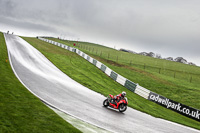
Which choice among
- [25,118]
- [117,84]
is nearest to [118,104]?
[25,118]

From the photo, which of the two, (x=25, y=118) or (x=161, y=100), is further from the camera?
(x=161, y=100)

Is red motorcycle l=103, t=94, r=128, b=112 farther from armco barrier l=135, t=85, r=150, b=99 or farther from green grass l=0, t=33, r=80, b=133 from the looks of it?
armco barrier l=135, t=85, r=150, b=99

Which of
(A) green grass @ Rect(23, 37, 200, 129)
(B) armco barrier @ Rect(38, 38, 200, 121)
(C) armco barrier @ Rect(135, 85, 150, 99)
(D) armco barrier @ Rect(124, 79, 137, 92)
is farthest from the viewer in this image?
(D) armco barrier @ Rect(124, 79, 137, 92)

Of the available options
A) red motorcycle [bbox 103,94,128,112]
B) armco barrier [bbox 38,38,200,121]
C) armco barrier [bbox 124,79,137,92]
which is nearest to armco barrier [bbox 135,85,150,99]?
armco barrier [bbox 38,38,200,121]

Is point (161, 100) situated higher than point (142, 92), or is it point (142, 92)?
point (142, 92)

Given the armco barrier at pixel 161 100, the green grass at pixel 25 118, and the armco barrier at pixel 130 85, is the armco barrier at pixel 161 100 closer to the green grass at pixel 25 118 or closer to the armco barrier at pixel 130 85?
the armco barrier at pixel 130 85

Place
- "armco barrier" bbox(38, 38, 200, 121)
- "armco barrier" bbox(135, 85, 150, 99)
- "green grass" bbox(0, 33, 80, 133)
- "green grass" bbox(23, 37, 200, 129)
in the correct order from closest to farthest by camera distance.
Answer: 1. "green grass" bbox(0, 33, 80, 133)
2. "green grass" bbox(23, 37, 200, 129)
3. "armco barrier" bbox(38, 38, 200, 121)
4. "armco barrier" bbox(135, 85, 150, 99)

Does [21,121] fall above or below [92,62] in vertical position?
below

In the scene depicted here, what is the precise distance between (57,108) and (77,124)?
2023 millimetres

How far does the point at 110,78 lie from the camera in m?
28.3

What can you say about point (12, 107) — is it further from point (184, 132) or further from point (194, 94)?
point (194, 94)

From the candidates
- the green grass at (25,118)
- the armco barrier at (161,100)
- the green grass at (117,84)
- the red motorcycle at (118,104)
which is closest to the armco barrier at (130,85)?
the armco barrier at (161,100)

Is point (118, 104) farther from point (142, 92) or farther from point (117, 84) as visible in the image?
point (117, 84)

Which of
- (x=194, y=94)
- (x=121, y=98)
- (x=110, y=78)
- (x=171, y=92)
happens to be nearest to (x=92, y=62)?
(x=110, y=78)
